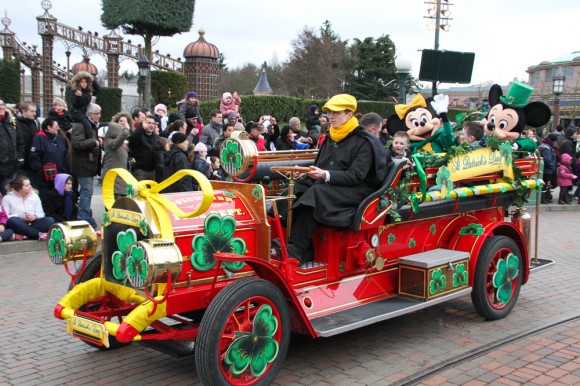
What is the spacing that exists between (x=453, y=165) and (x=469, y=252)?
882 millimetres

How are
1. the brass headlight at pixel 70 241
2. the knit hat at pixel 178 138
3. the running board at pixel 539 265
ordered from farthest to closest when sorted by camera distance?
1. the knit hat at pixel 178 138
2. the running board at pixel 539 265
3. the brass headlight at pixel 70 241

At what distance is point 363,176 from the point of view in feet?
18.0

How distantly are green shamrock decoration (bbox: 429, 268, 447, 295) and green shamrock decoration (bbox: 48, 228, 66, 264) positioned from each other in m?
3.17

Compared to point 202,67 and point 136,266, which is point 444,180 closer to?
point 136,266

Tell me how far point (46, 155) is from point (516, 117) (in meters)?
6.73

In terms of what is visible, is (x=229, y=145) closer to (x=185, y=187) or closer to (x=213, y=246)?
(x=213, y=246)

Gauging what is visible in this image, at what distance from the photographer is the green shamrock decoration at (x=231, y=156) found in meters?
5.71

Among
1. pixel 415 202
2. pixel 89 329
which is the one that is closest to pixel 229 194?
pixel 89 329

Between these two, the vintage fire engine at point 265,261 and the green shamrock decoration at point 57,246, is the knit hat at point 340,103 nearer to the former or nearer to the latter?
the vintage fire engine at point 265,261

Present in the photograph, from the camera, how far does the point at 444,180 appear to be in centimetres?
609

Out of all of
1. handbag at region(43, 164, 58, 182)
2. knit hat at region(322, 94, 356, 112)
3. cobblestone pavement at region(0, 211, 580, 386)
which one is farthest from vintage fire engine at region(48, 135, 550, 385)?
handbag at region(43, 164, 58, 182)

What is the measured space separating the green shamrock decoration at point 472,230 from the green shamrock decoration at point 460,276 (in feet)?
1.63

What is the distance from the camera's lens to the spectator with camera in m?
9.73

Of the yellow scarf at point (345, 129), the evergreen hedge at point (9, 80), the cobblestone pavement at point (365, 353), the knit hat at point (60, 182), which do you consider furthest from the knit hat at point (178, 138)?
the evergreen hedge at point (9, 80)
